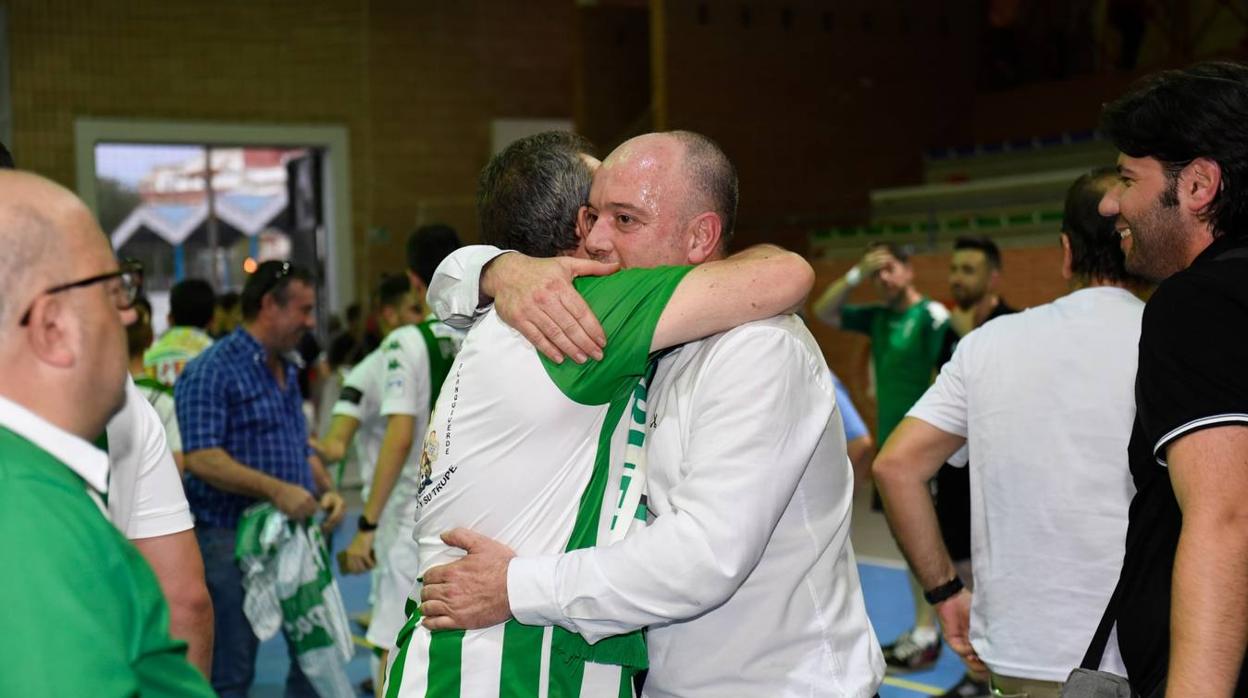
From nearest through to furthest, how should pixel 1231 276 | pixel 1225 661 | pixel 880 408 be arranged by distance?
pixel 1225 661, pixel 1231 276, pixel 880 408

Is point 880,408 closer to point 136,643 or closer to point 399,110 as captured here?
point 136,643

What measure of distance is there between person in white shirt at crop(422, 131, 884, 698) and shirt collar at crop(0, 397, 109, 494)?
718mm

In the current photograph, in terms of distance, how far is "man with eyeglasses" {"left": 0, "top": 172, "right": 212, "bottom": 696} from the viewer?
1.02 metres

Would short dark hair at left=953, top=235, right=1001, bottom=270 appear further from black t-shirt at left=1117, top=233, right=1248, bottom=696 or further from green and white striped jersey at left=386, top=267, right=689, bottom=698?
green and white striped jersey at left=386, top=267, right=689, bottom=698

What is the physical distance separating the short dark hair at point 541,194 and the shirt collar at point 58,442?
113 centimetres

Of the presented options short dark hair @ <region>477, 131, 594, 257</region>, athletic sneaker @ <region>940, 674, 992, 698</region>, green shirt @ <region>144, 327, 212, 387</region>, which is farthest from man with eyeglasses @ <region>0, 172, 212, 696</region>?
green shirt @ <region>144, 327, 212, 387</region>

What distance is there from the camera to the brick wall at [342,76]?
14.9 meters

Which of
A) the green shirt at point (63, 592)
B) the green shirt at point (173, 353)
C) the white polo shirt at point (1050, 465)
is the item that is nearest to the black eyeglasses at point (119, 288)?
the green shirt at point (63, 592)

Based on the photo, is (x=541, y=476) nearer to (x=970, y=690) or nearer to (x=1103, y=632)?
(x=1103, y=632)

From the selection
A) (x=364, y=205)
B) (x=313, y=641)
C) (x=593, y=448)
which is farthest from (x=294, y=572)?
(x=364, y=205)

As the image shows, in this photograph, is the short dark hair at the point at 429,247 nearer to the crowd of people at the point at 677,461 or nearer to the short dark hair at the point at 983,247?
the crowd of people at the point at 677,461

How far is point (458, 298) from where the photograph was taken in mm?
2086

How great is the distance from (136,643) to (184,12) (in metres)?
15.9

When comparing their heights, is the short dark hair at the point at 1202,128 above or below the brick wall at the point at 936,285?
above
